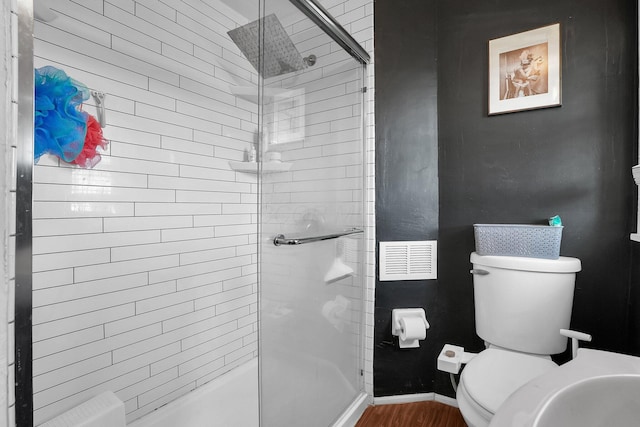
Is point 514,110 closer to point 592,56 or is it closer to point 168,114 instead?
point 592,56

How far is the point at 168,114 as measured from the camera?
166cm

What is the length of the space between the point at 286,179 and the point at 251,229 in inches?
39.7

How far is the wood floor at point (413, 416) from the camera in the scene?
5.57 feet

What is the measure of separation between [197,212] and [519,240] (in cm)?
Result: 168

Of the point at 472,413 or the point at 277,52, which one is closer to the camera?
the point at 472,413

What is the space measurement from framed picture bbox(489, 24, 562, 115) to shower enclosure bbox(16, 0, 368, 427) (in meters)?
0.72

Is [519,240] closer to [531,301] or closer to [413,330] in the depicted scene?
[531,301]

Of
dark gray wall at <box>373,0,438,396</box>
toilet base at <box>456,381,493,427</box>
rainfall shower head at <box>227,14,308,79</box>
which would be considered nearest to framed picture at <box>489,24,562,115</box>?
dark gray wall at <box>373,0,438,396</box>

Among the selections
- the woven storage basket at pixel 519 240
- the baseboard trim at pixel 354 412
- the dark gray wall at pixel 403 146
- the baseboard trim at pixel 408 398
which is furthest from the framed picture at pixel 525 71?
the baseboard trim at pixel 354 412

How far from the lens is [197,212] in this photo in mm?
1813

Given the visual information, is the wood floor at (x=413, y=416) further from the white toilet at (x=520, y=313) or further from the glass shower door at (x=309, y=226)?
the white toilet at (x=520, y=313)

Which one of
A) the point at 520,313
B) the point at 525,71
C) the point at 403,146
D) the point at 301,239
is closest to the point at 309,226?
the point at 301,239

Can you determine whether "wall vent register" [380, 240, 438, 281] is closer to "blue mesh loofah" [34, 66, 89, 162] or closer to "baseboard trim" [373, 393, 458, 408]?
"baseboard trim" [373, 393, 458, 408]

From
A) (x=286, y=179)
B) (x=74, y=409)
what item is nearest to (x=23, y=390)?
(x=286, y=179)
